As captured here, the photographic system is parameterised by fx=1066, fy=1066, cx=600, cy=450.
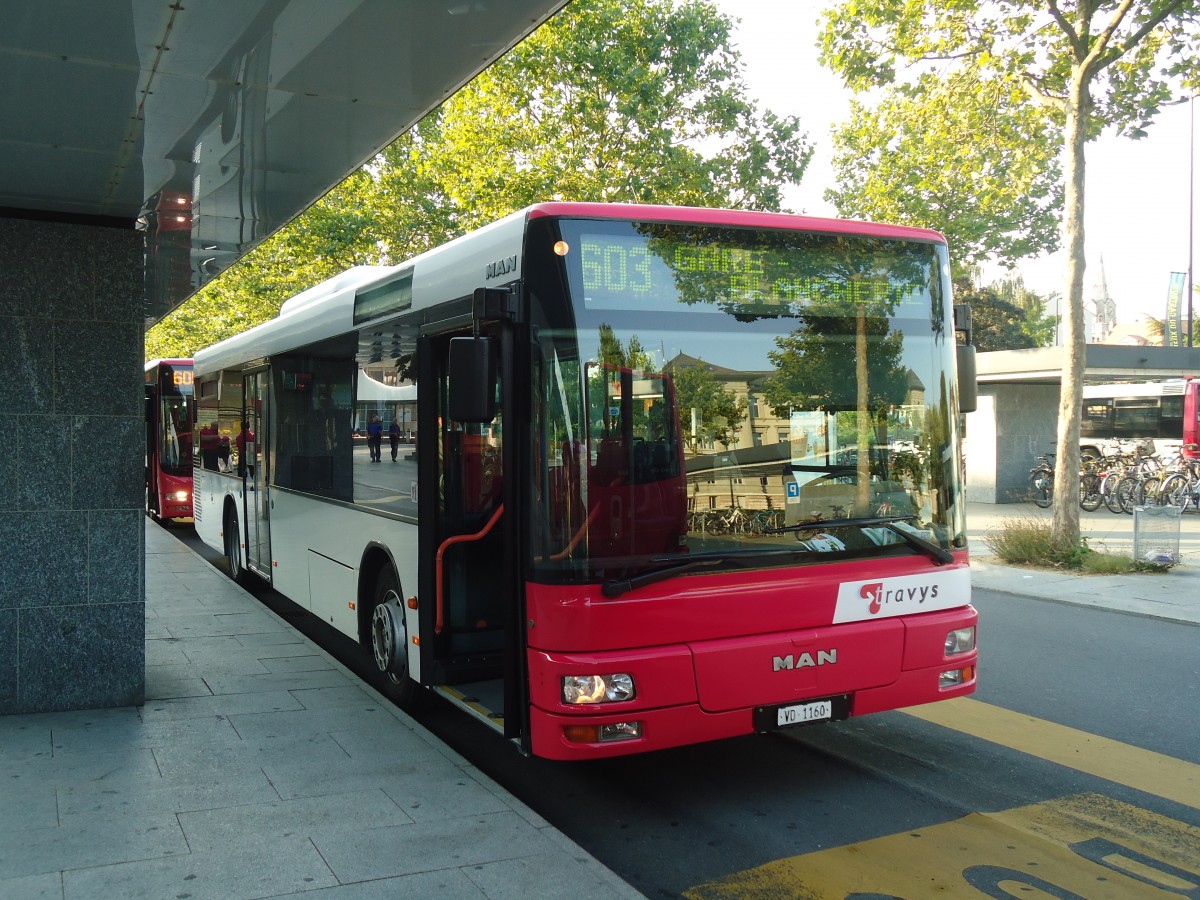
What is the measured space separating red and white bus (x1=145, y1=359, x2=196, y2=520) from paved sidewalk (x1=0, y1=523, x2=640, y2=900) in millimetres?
14044

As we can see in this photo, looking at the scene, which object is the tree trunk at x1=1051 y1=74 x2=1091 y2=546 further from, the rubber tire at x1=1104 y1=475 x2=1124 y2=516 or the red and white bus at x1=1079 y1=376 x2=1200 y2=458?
the red and white bus at x1=1079 y1=376 x2=1200 y2=458

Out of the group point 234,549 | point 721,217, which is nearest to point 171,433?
point 234,549

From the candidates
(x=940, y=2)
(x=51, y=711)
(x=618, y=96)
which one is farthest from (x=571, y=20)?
(x=51, y=711)

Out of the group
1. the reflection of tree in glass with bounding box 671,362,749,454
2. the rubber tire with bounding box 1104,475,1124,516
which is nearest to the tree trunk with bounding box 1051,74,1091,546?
the rubber tire with bounding box 1104,475,1124,516

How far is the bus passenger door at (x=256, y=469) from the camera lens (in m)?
10.7

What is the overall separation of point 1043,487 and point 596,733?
21342 millimetres

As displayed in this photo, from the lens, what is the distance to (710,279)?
17.4 feet

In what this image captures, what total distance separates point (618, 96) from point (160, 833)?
19.5 m

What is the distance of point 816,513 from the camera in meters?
5.39

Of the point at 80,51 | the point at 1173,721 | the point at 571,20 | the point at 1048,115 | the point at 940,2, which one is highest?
the point at 571,20

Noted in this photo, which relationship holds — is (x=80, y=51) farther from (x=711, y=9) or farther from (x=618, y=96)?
(x=711, y=9)

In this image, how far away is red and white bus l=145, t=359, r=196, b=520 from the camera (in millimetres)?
20750

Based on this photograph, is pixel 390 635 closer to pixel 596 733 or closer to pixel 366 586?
pixel 366 586

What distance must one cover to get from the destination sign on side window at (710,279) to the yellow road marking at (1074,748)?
2.98m
